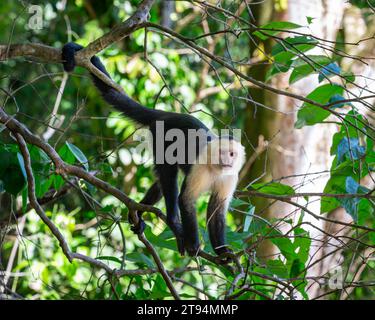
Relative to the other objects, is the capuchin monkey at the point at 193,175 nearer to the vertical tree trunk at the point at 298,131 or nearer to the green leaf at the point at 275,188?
the green leaf at the point at 275,188

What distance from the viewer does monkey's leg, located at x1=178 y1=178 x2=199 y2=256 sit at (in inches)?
125

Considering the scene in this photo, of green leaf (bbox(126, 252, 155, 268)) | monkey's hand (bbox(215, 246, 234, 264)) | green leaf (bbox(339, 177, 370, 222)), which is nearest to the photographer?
green leaf (bbox(339, 177, 370, 222))

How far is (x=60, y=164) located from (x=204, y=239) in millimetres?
864

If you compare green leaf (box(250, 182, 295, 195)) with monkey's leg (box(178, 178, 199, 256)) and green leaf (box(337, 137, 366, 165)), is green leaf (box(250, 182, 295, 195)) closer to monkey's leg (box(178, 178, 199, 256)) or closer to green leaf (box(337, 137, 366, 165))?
green leaf (box(337, 137, 366, 165))

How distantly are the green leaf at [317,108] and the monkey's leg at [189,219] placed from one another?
760mm

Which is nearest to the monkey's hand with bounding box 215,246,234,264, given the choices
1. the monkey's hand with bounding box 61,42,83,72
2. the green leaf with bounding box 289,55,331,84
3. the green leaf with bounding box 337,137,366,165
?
the green leaf with bounding box 337,137,366,165

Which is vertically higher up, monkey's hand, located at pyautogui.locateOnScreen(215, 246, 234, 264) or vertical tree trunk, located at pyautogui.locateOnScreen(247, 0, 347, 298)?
vertical tree trunk, located at pyautogui.locateOnScreen(247, 0, 347, 298)

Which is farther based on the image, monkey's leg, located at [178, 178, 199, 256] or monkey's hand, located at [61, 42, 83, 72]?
monkey's leg, located at [178, 178, 199, 256]

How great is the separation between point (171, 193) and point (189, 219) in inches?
8.7

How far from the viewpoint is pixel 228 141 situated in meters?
3.18

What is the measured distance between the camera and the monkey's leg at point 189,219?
3.19m

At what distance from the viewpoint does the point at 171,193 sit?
336 centimetres
